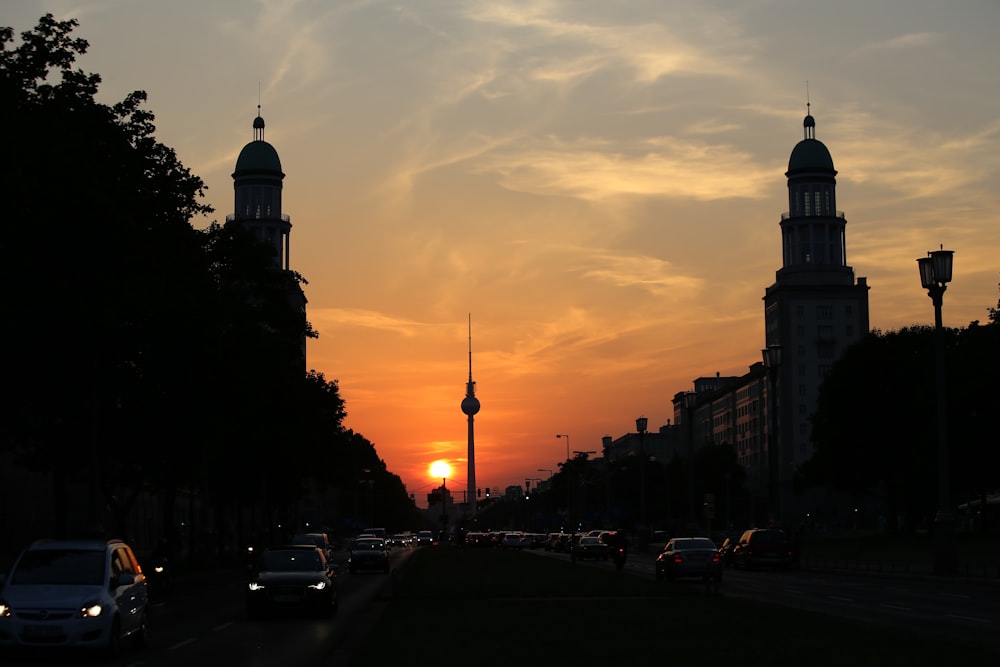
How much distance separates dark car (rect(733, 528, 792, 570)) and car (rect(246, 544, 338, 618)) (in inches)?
1374

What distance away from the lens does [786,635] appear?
22.1 meters

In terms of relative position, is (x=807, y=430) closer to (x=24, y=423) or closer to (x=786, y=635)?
(x=24, y=423)

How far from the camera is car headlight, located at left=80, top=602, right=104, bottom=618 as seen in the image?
20.8 meters

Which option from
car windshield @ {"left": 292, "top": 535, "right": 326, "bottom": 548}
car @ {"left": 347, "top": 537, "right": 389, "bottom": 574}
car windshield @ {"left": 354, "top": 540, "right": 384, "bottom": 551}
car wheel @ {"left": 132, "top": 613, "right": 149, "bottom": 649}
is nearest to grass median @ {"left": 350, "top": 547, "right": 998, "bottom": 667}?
car wheel @ {"left": 132, "top": 613, "right": 149, "bottom": 649}

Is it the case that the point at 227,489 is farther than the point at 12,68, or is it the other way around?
the point at 227,489

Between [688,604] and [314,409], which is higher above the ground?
[314,409]

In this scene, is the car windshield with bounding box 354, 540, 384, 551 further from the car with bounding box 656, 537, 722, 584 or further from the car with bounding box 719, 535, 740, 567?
the car with bounding box 656, 537, 722, 584

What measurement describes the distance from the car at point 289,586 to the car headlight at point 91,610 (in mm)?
10203

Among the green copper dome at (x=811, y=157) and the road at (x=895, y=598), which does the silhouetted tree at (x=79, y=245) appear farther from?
the green copper dome at (x=811, y=157)

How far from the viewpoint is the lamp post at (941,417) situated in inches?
1799

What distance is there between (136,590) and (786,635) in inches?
406

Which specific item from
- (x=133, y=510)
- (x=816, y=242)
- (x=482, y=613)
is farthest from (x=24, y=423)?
(x=816, y=242)

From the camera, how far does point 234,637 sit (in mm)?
25875

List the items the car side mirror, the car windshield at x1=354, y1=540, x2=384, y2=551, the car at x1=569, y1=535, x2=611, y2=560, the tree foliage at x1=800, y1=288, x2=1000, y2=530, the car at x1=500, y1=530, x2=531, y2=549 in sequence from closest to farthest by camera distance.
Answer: the car side mirror < the car windshield at x1=354, y1=540, x2=384, y2=551 < the car at x1=569, y1=535, x2=611, y2=560 < the tree foliage at x1=800, y1=288, x2=1000, y2=530 < the car at x1=500, y1=530, x2=531, y2=549
